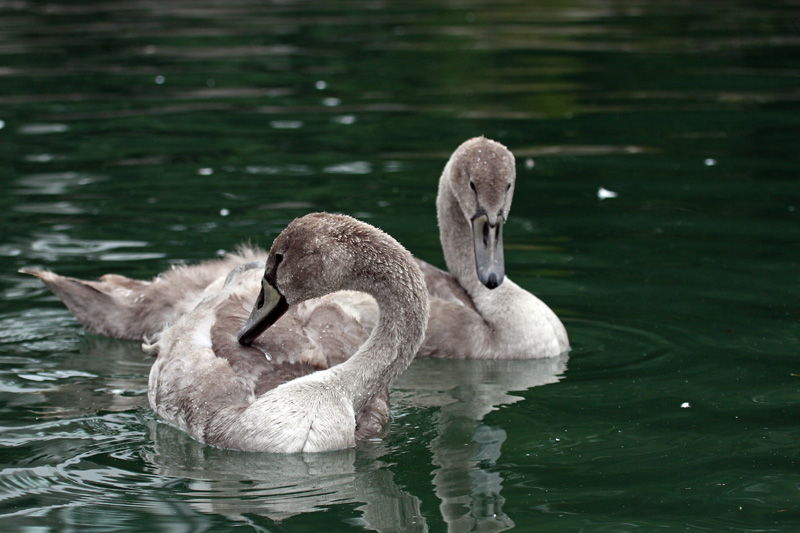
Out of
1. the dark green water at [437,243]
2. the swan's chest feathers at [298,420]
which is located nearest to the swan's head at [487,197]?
the dark green water at [437,243]

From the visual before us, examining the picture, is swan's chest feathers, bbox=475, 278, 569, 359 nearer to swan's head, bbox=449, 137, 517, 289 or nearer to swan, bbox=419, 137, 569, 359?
swan, bbox=419, 137, 569, 359

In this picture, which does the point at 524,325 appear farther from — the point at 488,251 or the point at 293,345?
the point at 293,345

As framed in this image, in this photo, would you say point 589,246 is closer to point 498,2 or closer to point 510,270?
point 510,270

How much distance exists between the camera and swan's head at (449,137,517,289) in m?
8.53

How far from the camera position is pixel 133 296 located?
356 inches

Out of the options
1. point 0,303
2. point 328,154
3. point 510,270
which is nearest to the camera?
point 0,303

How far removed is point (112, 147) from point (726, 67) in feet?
32.3

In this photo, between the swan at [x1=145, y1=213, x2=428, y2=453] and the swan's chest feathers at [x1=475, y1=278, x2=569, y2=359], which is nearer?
the swan at [x1=145, y1=213, x2=428, y2=453]

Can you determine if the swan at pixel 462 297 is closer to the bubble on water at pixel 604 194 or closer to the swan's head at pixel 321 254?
the swan's head at pixel 321 254

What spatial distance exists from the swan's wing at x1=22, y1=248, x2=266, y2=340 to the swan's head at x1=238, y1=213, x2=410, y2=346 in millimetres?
2057

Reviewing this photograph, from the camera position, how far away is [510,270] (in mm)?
10492

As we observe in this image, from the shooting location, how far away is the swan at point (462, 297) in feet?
28.4

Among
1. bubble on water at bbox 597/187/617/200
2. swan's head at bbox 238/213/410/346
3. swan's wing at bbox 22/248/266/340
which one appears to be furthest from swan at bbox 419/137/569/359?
bubble on water at bbox 597/187/617/200

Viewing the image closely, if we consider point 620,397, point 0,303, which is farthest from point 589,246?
point 0,303
